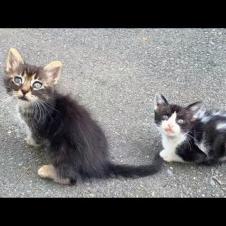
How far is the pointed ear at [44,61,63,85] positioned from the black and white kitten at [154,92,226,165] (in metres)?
0.78

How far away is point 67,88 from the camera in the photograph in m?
4.18

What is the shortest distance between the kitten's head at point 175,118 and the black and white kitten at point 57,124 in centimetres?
40

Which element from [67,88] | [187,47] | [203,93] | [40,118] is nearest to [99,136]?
[40,118]

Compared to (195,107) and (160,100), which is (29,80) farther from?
(195,107)

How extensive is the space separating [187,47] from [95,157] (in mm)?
2161

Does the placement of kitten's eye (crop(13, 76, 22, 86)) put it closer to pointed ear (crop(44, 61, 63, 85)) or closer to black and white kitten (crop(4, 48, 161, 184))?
black and white kitten (crop(4, 48, 161, 184))

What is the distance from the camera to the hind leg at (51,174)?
10.4ft

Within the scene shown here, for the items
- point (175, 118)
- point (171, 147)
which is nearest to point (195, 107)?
point (175, 118)

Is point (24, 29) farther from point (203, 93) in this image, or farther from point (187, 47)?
point (203, 93)

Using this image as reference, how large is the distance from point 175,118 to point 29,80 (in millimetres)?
1088

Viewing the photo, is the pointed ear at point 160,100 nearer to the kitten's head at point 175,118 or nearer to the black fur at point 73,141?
the kitten's head at point 175,118

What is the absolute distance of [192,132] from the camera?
332cm

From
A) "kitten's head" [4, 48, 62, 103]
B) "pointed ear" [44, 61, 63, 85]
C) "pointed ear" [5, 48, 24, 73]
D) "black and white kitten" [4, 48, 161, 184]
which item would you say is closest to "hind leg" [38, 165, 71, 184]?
"black and white kitten" [4, 48, 161, 184]

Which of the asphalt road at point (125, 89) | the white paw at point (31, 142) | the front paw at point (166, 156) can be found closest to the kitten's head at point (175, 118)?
the front paw at point (166, 156)
